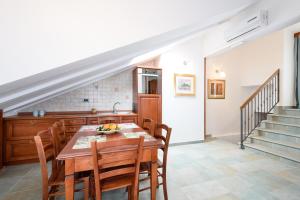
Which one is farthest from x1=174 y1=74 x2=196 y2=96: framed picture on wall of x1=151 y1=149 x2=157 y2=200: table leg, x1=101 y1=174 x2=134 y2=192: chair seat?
x1=101 y1=174 x2=134 y2=192: chair seat

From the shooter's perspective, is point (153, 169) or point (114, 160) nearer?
point (114, 160)

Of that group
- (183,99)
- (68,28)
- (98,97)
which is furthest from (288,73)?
(68,28)

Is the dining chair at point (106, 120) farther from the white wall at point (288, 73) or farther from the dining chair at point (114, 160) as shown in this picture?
the white wall at point (288, 73)

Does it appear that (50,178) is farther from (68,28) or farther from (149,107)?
(149,107)

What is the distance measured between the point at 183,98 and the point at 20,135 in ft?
12.0

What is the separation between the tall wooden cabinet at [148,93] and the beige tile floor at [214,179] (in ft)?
3.60

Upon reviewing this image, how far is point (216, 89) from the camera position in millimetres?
5016

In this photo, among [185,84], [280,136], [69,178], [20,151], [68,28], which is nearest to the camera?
[68,28]

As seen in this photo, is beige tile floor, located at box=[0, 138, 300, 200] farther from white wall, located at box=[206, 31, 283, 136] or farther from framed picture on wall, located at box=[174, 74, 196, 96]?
white wall, located at box=[206, 31, 283, 136]

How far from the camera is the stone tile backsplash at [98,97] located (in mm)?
3578

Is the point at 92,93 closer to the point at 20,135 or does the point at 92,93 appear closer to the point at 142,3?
the point at 20,135

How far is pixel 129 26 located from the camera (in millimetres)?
1375

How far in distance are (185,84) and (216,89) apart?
1.48 meters

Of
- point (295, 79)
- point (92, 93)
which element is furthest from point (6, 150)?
point (295, 79)
